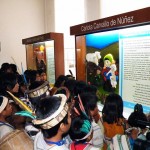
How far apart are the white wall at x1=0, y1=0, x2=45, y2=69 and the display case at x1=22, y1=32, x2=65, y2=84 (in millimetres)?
1397

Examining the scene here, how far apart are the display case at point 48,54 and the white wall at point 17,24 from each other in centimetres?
140

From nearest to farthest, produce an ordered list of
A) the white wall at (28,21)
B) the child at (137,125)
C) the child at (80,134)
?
1. the child at (80,134)
2. the child at (137,125)
3. the white wall at (28,21)

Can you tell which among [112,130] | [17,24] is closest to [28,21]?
[17,24]

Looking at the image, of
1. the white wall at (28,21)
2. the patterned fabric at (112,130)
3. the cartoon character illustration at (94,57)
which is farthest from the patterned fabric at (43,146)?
the white wall at (28,21)

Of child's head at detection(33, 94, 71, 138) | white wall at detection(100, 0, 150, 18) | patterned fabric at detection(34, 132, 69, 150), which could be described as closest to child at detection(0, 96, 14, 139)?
patterned fabric at detection(34, 132, 69, 150)

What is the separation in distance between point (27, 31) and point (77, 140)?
528 cm

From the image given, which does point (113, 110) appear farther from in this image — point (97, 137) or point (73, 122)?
point (73, 122)

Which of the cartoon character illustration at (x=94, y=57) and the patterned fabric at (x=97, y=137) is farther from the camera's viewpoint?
the cartoon character illustration at (x=94, y=57)

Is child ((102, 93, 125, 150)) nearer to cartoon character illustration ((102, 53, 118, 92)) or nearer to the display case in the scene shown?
cartoon character illustration ((102, 53, 118, 92))

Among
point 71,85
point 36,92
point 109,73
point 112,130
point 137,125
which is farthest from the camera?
point 71,85

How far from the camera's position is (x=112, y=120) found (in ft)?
7.06

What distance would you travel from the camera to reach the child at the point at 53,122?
1.42 metres

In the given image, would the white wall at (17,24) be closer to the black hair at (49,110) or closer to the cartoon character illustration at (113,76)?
the cartoon character illustration at (113,76)

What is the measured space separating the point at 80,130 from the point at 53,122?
245mm
